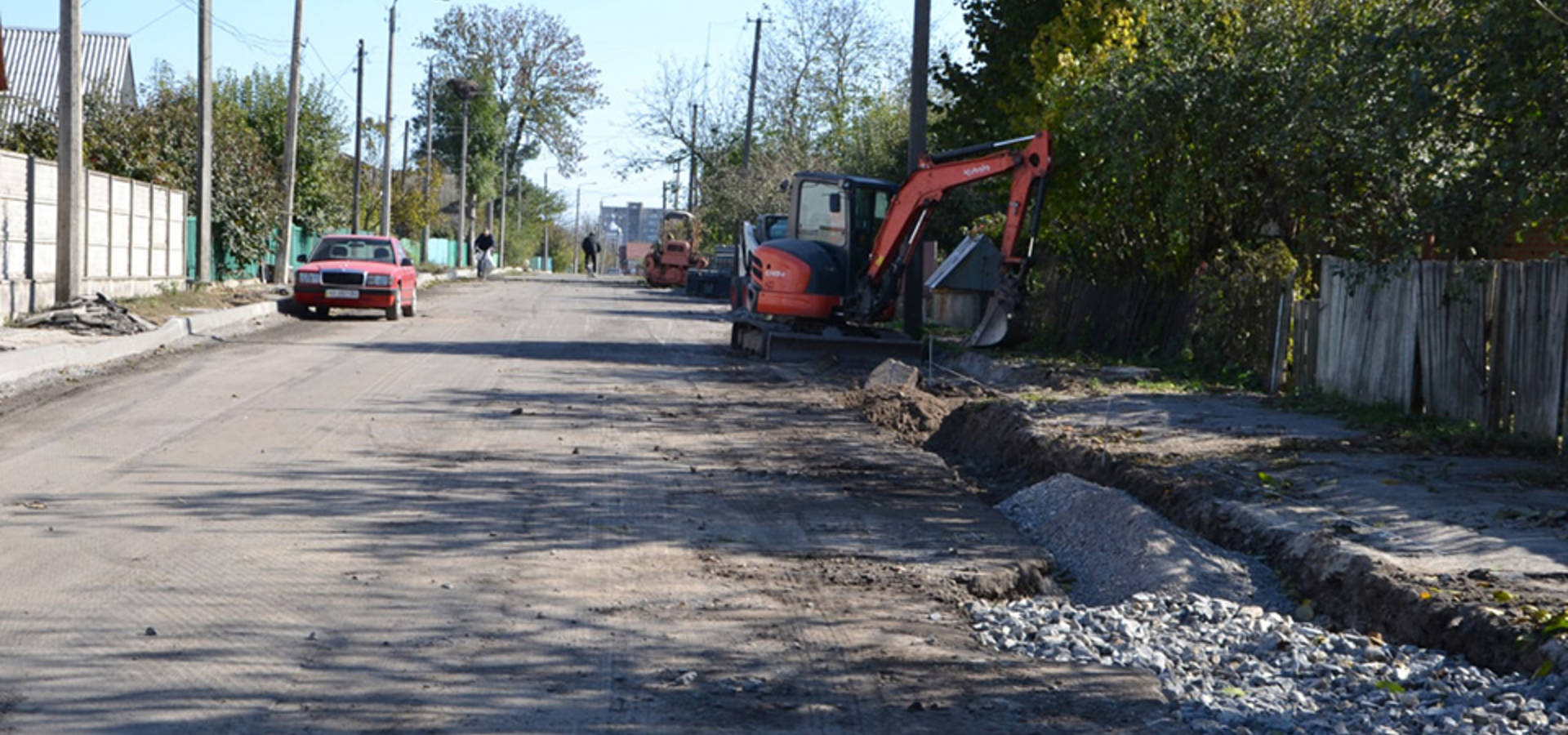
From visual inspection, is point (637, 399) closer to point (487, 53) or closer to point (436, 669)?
point (436, 669)

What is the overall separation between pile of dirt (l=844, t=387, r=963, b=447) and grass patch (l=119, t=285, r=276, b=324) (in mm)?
11694

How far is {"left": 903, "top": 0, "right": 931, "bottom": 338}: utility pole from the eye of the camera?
25.8 metres

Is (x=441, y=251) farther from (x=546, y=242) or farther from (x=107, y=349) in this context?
(x=107, y=349)

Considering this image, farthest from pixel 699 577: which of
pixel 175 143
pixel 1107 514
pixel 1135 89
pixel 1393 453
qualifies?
pixel 175 143

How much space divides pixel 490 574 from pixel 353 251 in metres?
23.1

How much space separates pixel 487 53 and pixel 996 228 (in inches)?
2251

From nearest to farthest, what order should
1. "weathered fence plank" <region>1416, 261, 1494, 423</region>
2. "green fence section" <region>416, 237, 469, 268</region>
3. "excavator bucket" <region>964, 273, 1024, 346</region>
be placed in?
"weathered fence plank" <region>1416, 261, 1494, 423</region>, "excavator bucket" <region>964, 273, 1024, 346</region>, "green fence section" <region>416, 237, 469, 268</region>

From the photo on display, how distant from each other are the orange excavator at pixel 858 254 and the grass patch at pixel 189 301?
30.1 feet

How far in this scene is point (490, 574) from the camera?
291 inches

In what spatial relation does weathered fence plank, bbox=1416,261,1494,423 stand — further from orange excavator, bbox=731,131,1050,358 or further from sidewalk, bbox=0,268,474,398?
sidewalk, bbox=0,268,474,398

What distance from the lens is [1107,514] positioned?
8.94m

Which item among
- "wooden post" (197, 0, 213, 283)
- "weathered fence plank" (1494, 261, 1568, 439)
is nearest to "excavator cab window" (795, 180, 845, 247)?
"weathered fence plank" (1494, 261, 1568, 439)

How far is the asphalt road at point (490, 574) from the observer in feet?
17.7

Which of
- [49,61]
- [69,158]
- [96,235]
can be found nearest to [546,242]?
[49,61]
